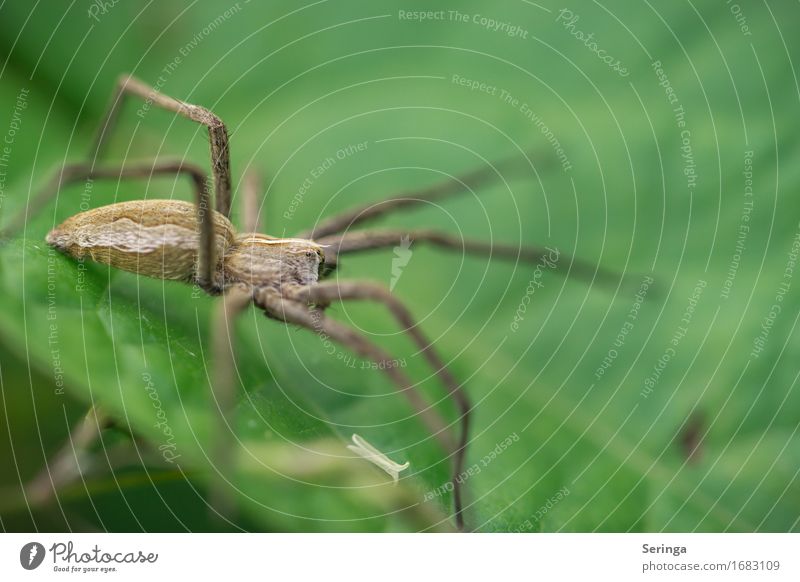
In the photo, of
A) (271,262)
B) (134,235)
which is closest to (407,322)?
(271,262)

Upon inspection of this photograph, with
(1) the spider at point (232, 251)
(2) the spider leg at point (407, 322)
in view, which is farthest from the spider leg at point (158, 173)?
(2) the spider leg at point (407, 322)

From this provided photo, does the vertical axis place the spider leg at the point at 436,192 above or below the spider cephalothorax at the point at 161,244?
above

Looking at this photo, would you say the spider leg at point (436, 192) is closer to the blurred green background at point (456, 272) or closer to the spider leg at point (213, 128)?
the blurred green background at point (456, 272)

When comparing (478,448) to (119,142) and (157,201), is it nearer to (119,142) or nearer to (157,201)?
(157,201)

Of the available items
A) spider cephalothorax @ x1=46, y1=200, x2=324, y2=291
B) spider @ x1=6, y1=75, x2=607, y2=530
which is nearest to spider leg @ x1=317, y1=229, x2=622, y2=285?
spider @ x1=6, y1=75, x2=607, y2=530

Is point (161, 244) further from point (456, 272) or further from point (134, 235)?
point (456, 272)

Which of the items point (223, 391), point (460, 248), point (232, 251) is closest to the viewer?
point (223, 391)

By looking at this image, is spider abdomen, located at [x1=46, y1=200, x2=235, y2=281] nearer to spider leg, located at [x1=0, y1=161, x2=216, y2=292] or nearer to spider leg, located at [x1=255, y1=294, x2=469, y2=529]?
spider leg, located at [x1=0, y1=161, x2=216, y2=292]
